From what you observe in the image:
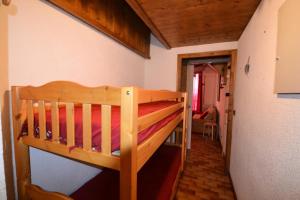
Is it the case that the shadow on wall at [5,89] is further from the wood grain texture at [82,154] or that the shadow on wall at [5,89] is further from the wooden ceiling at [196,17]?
the wooden ceiling at [196,17]

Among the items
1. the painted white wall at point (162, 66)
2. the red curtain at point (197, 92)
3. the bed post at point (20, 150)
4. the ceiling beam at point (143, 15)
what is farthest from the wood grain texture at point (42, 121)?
the red curtain at point (197, 92)

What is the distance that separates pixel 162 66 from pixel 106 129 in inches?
93.0

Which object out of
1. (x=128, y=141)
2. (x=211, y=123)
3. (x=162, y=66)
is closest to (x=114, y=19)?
(x=162, y=66)

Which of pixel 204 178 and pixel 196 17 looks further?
pixel 204 178

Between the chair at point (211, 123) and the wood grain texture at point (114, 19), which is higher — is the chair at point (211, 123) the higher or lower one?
the lower one

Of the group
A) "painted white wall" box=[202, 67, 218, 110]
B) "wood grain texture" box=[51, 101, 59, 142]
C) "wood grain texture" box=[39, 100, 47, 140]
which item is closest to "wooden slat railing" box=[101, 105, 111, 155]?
"wood grain texture" box=[51, 101, 59, 142]

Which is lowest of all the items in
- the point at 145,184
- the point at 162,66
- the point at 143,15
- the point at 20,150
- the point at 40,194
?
the point at 145,184

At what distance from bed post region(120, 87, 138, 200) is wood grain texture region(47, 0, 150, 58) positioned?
46.0 inches

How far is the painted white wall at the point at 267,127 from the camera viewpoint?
0.76 metres

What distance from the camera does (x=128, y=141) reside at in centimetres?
66

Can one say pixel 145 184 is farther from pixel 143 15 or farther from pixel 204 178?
pixel 143 15

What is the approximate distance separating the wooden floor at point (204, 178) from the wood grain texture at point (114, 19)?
220cm

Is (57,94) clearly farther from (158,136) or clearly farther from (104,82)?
(104,82)

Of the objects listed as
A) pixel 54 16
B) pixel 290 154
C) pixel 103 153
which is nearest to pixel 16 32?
pixel 54 16
